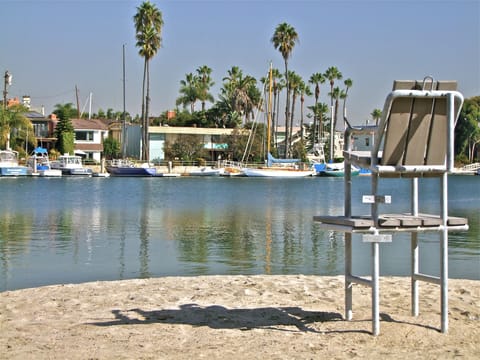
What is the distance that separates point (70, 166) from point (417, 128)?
271 feet

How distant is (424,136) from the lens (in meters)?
6.73

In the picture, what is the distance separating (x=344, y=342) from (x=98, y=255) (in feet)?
35.9

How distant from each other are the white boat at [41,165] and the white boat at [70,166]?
1.05 metres

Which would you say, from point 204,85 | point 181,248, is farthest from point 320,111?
point 181,248

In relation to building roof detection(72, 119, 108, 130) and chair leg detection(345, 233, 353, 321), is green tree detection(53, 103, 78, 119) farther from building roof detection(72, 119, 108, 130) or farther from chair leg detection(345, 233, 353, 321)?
chair leg detection(345, 233, 353, 321)

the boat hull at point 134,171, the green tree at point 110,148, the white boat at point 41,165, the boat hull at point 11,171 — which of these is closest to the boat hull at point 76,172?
the white boat at point 41,165

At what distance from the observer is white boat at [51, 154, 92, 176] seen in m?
86.2

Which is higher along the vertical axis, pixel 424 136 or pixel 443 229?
pixel 424 136

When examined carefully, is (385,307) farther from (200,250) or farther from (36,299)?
(200,250)

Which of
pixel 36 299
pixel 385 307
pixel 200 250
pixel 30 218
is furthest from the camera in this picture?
pixel 30 218

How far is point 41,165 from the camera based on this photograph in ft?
285

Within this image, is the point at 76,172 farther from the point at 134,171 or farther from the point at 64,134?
the point at 64,134

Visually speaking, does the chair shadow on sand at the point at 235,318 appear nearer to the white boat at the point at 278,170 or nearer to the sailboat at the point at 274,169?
the sailboat at the point at 274,169

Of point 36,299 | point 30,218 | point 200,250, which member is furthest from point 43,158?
point 36,299
